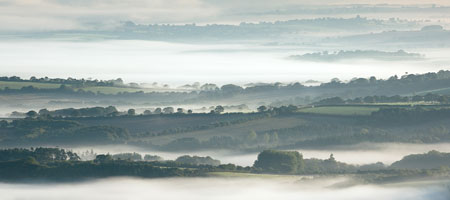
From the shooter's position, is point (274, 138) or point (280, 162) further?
point (274, 138)

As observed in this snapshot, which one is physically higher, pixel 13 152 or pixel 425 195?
pixel 13 152

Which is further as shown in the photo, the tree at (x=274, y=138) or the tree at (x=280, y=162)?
the tree at (x=274, y=138)

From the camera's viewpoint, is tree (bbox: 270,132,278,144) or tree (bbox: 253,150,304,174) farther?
tree (bbox: 270,132,278,144)

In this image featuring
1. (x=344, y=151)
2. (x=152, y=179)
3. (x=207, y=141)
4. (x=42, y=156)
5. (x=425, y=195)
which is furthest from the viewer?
(x=207, y=141)

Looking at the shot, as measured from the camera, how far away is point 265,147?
189m

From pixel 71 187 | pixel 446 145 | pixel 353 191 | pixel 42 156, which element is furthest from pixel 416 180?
Result: pixel 446 145

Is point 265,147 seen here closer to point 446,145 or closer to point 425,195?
point 446,145

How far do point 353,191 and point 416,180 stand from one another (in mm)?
8642

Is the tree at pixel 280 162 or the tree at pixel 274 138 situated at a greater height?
the tree at pixel 274 138

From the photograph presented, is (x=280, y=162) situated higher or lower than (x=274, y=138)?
lower

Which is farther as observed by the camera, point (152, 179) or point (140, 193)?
point (152, 179)

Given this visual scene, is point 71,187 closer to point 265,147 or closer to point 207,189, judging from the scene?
point 207,189

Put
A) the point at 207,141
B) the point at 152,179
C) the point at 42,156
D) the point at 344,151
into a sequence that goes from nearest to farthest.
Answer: the point at 152,179 → the point at 42,156 → the point at 344,151 → the point at 207,141

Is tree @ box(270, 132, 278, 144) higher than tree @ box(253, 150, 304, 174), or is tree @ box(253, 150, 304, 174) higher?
tree @ box(270, 132, 278, 144)
